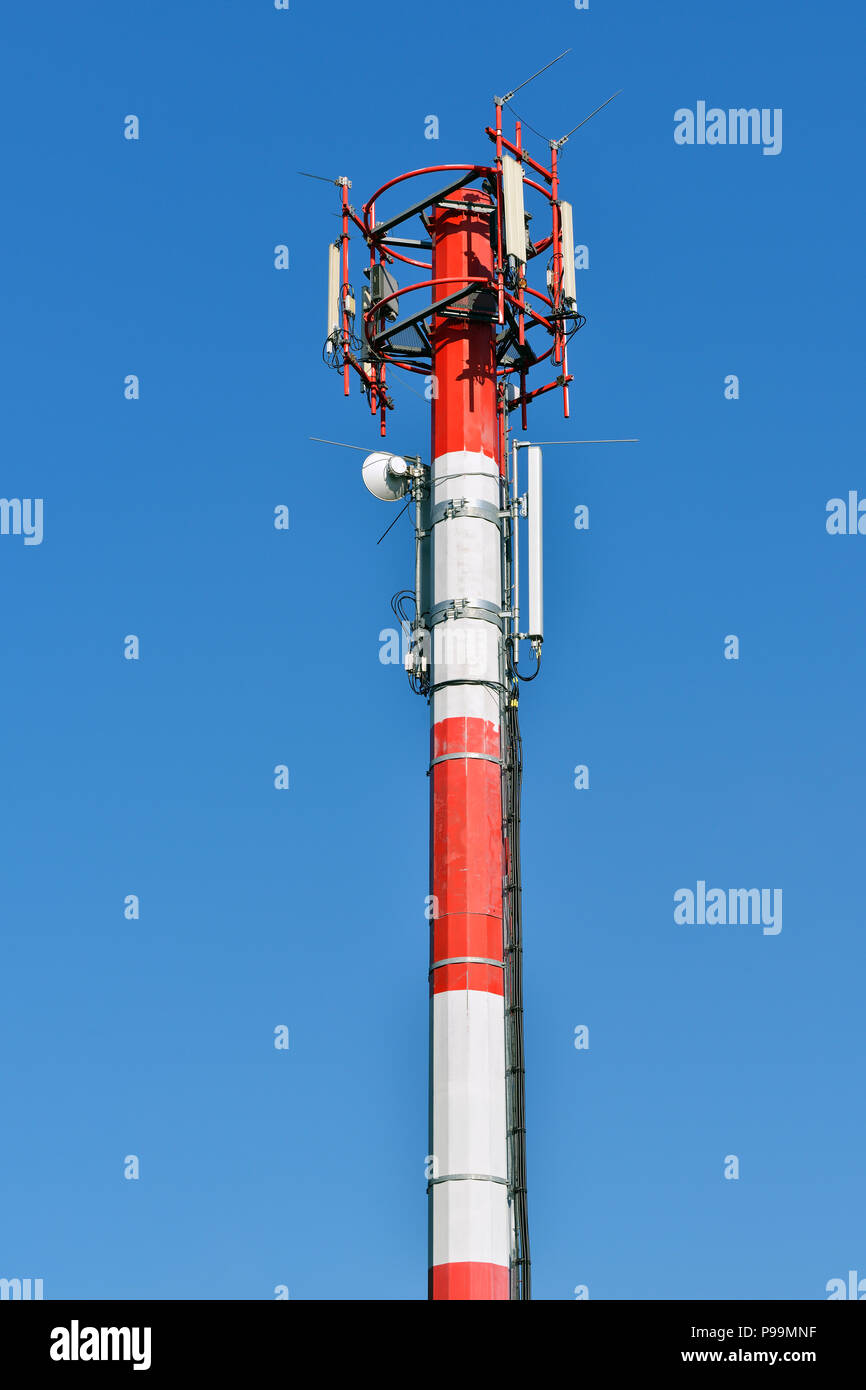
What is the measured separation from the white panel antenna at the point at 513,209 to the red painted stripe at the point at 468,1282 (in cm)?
2544

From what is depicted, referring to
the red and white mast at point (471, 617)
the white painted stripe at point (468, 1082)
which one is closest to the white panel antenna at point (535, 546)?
the red and white mast at point (471, 617)

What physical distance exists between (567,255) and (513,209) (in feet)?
8.52

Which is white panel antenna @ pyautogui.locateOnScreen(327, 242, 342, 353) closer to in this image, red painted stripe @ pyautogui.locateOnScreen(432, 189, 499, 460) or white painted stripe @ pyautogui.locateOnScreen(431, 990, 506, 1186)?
red painted stripe @ pyautogui.locateOnScreen(432, 189, 499, 460)

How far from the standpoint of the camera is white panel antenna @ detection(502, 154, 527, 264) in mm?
51188

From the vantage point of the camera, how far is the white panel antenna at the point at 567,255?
53.0 metres

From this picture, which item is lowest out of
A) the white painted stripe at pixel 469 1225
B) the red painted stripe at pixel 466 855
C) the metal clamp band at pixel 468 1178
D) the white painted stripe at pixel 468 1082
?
the white painted stripe at pixel 469 1225

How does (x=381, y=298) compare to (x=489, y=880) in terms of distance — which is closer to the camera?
(x=489, y=880)

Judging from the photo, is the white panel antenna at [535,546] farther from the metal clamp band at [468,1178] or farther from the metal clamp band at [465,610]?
the metal clamp band at [468,1178]

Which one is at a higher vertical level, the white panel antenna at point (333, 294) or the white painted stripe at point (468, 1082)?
the white panel antenna at point (333, 294)

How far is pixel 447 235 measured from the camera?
53625 mm
